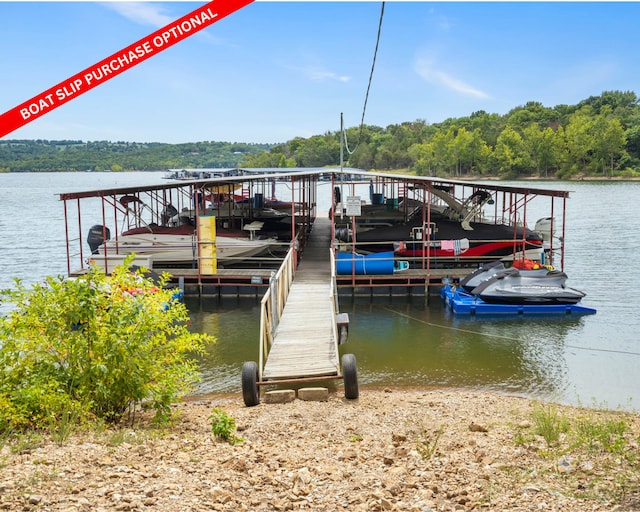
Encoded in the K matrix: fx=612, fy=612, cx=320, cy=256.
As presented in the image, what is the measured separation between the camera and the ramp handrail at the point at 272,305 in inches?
418

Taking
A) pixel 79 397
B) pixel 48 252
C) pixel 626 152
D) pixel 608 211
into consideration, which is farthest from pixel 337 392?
pixel 626 152

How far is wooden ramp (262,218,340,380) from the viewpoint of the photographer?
10.5m

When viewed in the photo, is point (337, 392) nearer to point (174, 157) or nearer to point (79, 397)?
point (79, 397)

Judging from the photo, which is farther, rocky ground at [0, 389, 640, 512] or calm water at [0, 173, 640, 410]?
calm water at [0, 173, 640, 410]

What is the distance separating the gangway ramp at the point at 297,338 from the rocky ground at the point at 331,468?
1.72 metres

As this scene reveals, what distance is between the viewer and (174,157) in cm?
19550

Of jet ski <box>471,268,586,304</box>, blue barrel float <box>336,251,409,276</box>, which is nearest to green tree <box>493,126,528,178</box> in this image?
blue barrel float <box>336,251,409,276</box>

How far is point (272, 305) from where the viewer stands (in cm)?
1223

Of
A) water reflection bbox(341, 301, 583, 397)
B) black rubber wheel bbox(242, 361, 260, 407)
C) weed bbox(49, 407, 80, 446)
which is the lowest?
water reflection bbox(341, 301, 583, 397)

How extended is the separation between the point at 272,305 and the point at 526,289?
8.80 metres

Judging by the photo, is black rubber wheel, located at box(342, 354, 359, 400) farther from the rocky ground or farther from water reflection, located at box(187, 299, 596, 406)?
water reflection, located at box(187, 299, 596, 406)

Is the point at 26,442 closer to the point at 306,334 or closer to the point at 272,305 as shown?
the point at 272,305

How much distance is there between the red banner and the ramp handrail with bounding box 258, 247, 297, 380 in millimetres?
7683

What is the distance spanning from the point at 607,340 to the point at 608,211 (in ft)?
125
